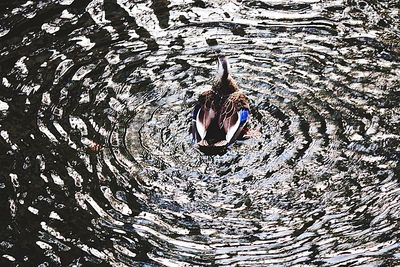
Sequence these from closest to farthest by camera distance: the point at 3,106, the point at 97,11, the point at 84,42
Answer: the point at 3,106, the point at 84,42, the point at 97,11

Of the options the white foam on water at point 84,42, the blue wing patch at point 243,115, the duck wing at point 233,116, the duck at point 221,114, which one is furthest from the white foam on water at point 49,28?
the blue wing patch at point 243,115

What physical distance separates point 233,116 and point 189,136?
2.14 feet

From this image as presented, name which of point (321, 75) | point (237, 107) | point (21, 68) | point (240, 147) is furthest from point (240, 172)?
point (21, 68)

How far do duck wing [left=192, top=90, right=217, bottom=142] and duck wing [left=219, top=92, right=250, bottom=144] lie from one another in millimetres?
157

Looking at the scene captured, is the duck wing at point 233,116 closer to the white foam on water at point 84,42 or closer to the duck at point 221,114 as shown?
the duck at point 221,114

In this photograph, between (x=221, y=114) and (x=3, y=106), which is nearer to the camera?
(x=221, y=114)

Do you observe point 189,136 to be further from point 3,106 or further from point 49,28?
point 49,28

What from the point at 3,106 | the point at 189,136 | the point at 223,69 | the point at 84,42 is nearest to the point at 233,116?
the point at 189,136

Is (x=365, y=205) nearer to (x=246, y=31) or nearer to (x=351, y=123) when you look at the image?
(x=351, y=123)

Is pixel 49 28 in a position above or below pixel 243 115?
above

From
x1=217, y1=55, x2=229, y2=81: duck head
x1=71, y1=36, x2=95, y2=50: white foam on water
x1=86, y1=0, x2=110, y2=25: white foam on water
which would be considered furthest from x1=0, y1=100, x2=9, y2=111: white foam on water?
x1=217, y1=55, x2=229, y2=81: duck head

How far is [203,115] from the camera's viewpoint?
10008 millimetres

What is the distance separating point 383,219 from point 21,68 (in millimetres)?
6234

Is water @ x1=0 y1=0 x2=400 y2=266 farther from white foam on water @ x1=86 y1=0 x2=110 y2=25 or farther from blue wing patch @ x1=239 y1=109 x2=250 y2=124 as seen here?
blue wing patch @ x1=239 y1=109 x2=250 y2=124
